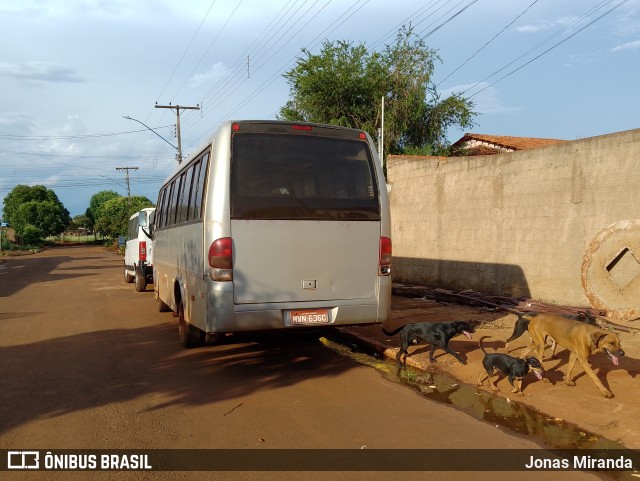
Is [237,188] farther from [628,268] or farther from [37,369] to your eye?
[628,268]

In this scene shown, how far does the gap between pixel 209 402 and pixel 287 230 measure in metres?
2.04

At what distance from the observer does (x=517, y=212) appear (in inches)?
421

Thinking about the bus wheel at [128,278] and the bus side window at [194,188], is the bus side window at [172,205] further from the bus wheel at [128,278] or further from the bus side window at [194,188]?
the bus wheel at [128,278]

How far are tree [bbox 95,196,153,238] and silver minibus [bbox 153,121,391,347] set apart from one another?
50635mm

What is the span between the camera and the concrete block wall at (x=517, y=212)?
886 centimetres

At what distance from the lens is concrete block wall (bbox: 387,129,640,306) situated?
8.86 meters

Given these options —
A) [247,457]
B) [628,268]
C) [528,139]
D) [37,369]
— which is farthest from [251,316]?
[528,139]

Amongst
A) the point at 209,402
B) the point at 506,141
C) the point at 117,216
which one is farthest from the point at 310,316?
the point at 117,216

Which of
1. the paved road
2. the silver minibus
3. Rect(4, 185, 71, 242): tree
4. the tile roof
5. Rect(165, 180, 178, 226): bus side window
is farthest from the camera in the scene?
Rect(4, 185, 71, 242): tree

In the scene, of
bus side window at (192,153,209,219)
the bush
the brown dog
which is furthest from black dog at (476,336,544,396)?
the bush

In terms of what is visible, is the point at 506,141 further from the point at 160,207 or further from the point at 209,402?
the point at 209,402

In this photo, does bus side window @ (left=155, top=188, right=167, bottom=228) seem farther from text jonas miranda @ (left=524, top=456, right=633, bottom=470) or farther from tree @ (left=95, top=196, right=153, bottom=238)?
tree @ (left=95, top=196, right=153, bottom=238)

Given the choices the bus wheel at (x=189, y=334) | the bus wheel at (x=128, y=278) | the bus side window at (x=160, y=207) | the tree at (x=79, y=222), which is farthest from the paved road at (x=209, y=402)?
the tree at (x=79, y=222)

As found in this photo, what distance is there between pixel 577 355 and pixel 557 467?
1715mm
